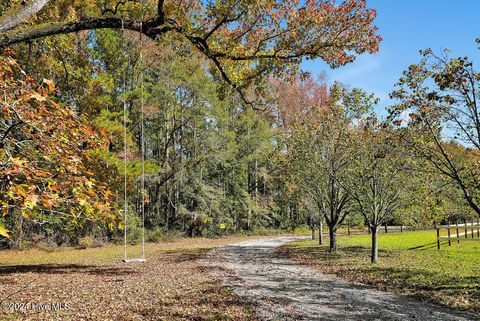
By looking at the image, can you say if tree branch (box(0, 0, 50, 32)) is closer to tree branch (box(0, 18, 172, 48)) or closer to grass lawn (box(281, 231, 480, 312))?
tree branch (box(0, 18, 172, 48))

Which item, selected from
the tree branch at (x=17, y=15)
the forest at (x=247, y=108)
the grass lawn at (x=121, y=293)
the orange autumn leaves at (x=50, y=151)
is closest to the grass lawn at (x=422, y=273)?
the forest at (x=247, y=108)

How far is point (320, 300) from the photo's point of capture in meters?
8.30

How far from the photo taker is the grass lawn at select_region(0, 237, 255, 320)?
6.96 meters

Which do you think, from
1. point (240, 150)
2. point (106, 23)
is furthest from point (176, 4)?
point (240, 150)

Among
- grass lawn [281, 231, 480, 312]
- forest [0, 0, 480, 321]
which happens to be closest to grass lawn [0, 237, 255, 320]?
forest [0, 0, 480, 321]

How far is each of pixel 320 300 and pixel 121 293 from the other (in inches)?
208

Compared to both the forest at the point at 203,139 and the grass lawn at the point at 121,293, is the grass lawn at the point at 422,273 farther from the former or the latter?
the grass lawn at the point at 121,293

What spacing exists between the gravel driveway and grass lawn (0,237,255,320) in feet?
2.19

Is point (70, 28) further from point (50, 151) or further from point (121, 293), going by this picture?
point (121, 293)

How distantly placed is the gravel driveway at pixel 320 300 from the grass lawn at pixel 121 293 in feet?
2.19

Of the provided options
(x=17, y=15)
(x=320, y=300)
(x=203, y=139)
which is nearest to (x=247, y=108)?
(x=320, y=300)

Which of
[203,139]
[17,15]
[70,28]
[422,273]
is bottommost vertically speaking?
[422,273]

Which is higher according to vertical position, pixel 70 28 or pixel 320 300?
pixel 70 28

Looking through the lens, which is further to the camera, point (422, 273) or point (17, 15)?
point (422, 273)
